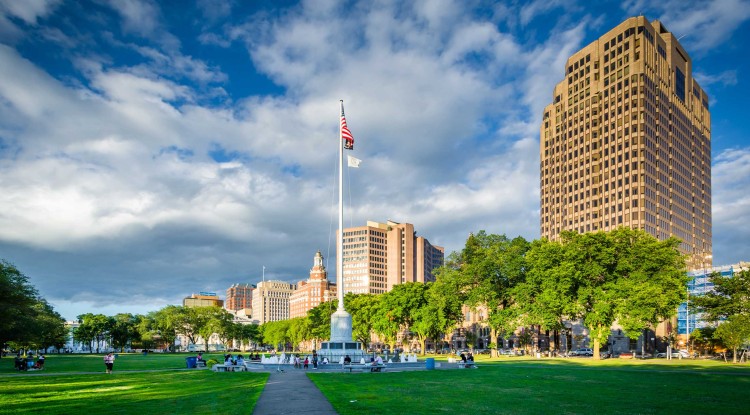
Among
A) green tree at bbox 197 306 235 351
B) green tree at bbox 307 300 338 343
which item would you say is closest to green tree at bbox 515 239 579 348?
green tree at bbox 307 300 338 343

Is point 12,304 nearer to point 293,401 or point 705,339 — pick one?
point 293,401

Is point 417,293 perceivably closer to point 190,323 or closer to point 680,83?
point 190,323

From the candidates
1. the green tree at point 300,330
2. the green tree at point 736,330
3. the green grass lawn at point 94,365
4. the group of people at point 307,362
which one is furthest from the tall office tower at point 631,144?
the green grass lawn at point 94,365

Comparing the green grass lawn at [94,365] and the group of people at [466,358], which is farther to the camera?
the group of people at [466,358]

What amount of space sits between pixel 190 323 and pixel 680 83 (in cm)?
17931

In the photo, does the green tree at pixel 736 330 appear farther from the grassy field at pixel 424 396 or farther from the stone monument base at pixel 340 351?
the stone monument base at pixel 340 351

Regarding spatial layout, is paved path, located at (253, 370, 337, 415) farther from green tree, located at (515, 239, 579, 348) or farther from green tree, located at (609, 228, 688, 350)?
green tree, located at (609, 228, 688, 350)

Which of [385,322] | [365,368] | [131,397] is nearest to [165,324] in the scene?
[385,322]

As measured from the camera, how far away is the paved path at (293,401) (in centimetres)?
2214

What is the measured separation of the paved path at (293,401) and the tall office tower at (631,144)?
137681mm

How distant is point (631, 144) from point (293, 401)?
154 m


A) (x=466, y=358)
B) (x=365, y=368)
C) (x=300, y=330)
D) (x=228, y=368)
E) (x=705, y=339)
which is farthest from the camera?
(x=300, y=330)

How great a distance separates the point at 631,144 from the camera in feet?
509

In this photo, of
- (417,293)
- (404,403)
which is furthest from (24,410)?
(417,293)
